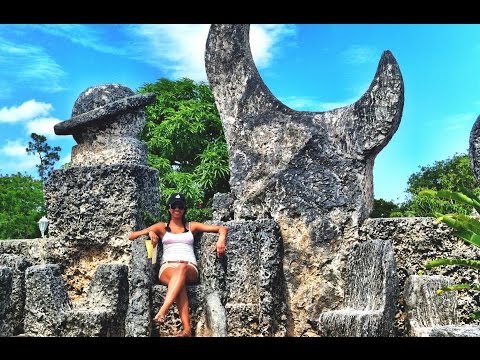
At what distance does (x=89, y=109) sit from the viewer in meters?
9.27

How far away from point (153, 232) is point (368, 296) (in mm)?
2517

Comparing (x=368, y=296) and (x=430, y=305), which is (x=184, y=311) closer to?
(x=368, y=296)

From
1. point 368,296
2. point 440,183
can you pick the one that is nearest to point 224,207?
point 368,296

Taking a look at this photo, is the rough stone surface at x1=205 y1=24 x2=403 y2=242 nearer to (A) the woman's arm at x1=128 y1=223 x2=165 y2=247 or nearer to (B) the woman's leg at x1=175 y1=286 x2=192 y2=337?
(A) the woman's arm at x1=128 y1=223 x2=165 y2=247

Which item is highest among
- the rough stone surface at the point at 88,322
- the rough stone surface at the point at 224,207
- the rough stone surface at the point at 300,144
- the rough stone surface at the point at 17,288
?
the rough stone surface at the point at 300,144

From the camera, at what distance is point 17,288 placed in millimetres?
8500

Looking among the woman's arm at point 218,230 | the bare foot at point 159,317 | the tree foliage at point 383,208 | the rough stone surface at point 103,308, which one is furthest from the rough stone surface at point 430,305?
the tree foliage at point 383,208

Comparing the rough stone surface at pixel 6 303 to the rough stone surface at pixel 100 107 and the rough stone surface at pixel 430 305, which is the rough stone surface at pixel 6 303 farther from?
the rough stone surface at pixel 430 305

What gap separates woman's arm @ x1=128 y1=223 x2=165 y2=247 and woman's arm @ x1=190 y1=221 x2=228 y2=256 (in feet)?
1.18

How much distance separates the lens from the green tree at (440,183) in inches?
736

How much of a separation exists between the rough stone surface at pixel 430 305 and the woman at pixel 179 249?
217 centimetres
